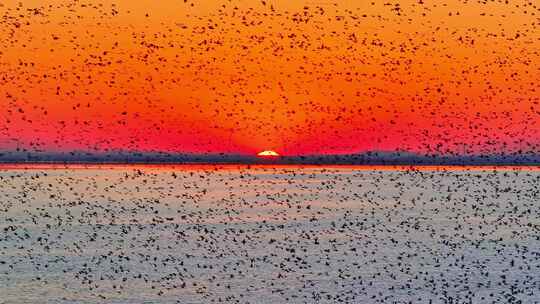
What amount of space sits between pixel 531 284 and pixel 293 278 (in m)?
7.71

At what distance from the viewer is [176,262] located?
34594mm

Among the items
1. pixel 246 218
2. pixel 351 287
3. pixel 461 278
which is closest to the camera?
pixel 351 287

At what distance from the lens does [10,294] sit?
89.9 ft

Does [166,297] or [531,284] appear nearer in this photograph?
[166,297]

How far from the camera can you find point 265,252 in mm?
37406

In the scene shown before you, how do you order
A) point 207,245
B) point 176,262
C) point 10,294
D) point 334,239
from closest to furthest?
point 10,294 → point 176,262 → point 207,245 → point 334,239

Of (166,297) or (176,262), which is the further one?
(176,262)

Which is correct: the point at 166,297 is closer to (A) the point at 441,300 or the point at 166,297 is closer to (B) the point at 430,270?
(A) the point at 441,300

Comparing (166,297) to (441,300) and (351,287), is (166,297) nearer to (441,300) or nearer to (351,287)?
(351,287)

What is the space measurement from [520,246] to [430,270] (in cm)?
926

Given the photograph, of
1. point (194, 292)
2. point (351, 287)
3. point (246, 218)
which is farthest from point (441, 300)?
point (246, 218)

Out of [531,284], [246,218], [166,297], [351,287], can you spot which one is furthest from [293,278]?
[246,218]

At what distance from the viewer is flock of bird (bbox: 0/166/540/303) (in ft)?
94.3

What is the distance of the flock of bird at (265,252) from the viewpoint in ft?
94.3
